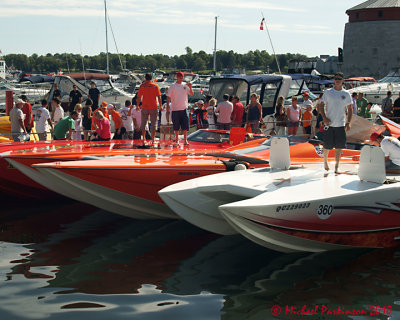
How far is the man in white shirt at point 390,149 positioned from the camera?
8.34 meters

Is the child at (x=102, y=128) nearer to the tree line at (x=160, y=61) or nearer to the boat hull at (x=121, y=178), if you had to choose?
the boat hull at (x=121, y=178)

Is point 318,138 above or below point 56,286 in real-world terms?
above

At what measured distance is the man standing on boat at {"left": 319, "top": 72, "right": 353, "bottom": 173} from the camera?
8188 mm

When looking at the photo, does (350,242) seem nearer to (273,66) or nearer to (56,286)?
(56,286)

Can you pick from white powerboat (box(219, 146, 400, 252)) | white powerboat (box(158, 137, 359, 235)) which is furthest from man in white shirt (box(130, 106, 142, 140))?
white powerboat (box(219, 146, 400, 252))

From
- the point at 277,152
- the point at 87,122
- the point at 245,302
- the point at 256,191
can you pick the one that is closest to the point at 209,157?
the point at 277,152

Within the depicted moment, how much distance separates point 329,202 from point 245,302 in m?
1.83

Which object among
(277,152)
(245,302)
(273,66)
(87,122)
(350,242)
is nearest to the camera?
(245,302)

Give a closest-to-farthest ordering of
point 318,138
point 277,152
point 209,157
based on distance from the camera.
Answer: point 277,152, point 209,157, point 318,138

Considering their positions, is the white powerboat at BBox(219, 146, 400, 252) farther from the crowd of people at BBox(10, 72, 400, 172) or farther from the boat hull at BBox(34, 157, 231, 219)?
the crowd of people at BBox(10, 72, 400, 172)

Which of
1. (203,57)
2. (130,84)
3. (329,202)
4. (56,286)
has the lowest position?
(56,286)

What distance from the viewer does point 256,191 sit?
753 centimetres

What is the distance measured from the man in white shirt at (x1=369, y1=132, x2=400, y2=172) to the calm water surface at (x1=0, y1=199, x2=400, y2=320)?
130 centimetres

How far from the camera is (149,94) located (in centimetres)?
1094
